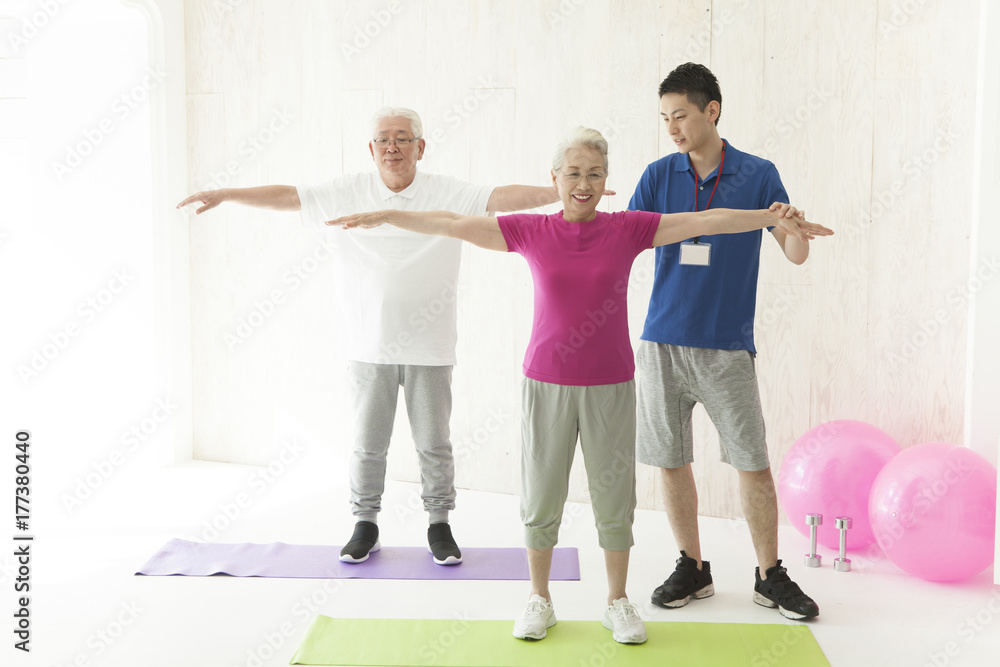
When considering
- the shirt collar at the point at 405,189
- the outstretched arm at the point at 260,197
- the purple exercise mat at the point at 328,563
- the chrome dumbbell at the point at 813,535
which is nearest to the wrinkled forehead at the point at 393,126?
the shirt collar at the point at 405,189

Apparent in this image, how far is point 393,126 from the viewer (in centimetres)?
321

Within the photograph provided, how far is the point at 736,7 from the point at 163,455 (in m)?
3.66

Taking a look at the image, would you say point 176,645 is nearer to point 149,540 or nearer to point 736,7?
point 149,540

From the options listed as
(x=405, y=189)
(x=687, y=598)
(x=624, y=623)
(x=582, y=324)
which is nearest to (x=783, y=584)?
(x=687, y=598)

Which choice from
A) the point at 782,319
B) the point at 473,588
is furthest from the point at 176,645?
the point at 782,319

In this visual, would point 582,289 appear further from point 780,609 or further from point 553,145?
point 553,145

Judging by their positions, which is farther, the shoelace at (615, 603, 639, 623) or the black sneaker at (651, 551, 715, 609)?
the black sneaker at (651, 551, 715, 609)

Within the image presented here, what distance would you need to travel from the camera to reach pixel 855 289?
3.70m

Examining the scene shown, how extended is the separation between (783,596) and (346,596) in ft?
4.82

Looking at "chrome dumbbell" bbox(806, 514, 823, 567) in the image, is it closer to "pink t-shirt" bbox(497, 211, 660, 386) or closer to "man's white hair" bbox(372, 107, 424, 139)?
"pink t-shirt" bbox(497, 211, 660, 386)

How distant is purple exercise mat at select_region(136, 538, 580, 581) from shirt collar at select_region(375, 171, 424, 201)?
1378mm

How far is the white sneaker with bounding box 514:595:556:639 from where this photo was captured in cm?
274

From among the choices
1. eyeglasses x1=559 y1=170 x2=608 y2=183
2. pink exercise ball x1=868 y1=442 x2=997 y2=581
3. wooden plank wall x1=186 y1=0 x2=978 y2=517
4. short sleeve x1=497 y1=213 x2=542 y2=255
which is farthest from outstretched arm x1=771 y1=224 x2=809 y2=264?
wooden plank wall x1=186 y1=0 x2=978 y2=517

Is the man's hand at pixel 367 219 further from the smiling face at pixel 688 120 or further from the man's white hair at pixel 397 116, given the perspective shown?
the smiling face at pixel 688 120
